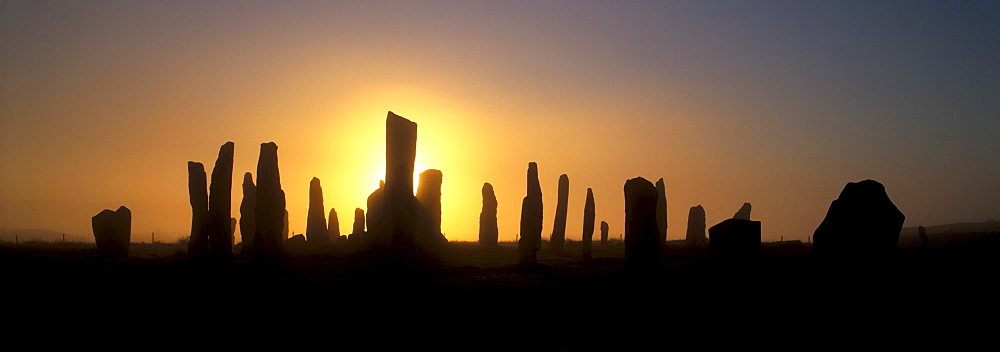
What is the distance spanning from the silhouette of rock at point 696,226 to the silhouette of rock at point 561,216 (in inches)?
394

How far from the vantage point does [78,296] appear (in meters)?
14.8

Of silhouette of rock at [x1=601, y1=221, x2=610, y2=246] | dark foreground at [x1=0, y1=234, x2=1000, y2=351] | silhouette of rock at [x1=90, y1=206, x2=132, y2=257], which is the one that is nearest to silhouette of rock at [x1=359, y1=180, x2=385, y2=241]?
silhouette of rock at [x1=90, y1=206, x2=132, y2=257]

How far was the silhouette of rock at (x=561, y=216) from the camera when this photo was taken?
35.5 metres

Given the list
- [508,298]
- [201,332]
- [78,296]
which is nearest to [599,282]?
[508,298]

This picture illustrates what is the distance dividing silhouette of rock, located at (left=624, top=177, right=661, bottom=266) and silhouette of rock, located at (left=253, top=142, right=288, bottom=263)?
464 inches

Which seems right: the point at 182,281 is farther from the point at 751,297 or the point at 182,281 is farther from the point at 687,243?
the point at 687,243

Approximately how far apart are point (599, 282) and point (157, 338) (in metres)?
11.0

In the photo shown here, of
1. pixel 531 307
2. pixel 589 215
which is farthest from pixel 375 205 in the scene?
pixel 531 307

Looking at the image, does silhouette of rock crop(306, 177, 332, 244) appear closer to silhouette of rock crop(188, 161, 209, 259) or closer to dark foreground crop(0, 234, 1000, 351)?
silhouette of rock crop(188, 161, 209, 259)

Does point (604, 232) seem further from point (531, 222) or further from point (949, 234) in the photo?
point (531, 222)

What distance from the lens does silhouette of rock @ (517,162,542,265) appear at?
24.7m

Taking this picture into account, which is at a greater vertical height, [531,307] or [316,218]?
[316,218]

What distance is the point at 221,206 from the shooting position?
23.7m

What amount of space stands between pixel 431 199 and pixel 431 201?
12 centimetres
